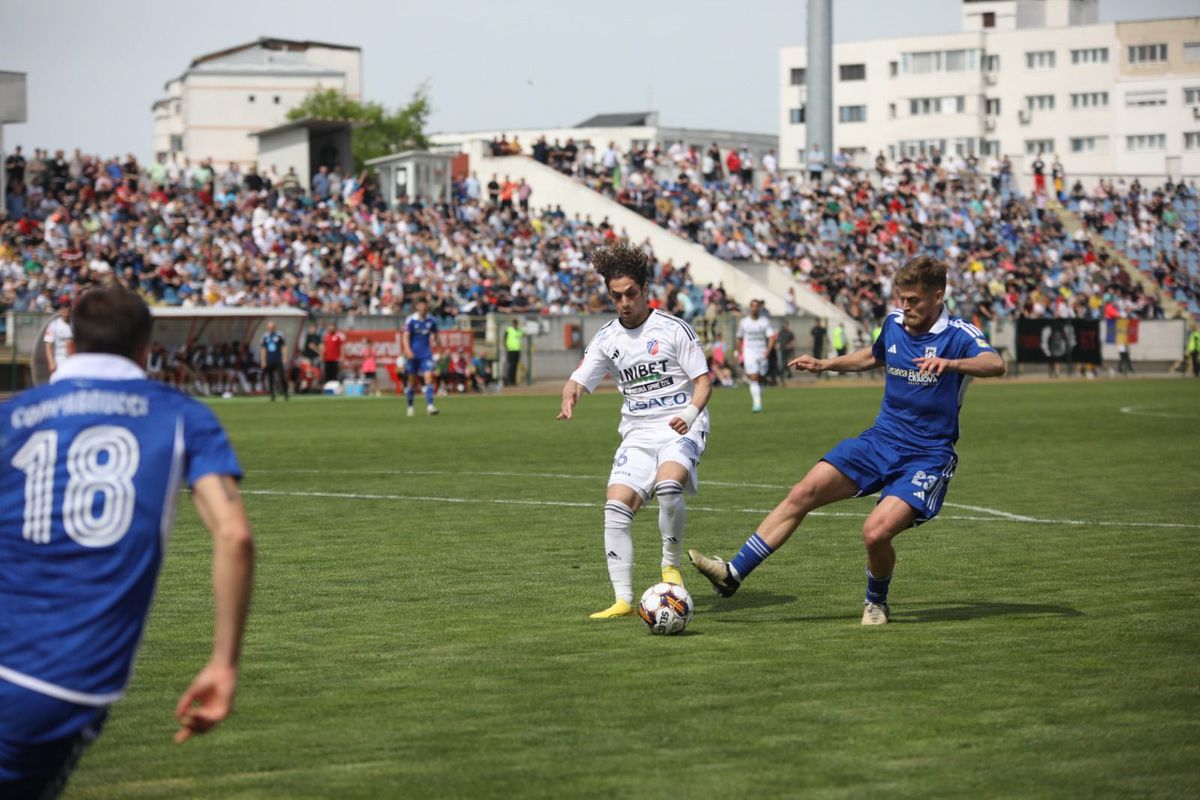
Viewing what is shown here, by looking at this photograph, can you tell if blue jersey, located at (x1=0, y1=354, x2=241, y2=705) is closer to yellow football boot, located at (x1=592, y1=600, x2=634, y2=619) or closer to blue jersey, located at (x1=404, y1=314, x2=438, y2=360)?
yellow football boot, located at (x1=592, y1=600, x2=634, y2=619)

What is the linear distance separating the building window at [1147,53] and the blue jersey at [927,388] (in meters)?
113

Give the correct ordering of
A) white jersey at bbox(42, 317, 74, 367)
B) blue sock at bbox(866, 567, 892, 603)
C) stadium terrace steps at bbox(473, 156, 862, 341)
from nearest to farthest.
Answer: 1. blue sock at bbox(866, 567, 892, 603)
2. white jersey at bbox(42, 317, 74, 367)
3. stadium terrace steps at bbox(473, 156, 862, 341)

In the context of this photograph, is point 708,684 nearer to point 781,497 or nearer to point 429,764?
point 429,764

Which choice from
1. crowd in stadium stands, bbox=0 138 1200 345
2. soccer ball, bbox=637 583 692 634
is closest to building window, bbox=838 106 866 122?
crowd in stadium stands, bbox=0 138 1200 345

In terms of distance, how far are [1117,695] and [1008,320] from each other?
48461mm

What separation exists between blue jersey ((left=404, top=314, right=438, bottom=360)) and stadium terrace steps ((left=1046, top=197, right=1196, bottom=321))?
37.4 metres

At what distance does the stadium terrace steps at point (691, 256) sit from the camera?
177ft

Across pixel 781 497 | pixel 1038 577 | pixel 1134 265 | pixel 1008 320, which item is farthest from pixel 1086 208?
pixel 1038 577

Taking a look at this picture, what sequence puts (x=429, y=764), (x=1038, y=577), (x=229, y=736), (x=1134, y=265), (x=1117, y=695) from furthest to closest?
(x=1134, y=265) < (x=1038, y=577) < (x=1117, y=695) < (x=229, y=736) < (x=429, y=764)

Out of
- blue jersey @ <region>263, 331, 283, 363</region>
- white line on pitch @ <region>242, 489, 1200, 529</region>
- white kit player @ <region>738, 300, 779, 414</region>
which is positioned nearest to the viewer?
white line on pitch @ <region>242, 489, 1200, 529</region>

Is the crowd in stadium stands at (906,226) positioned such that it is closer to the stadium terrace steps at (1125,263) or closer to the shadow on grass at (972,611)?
the stadium terrace steps at (1125,263)

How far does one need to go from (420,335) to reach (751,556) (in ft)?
78.1

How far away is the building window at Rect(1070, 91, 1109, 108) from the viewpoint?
115188mm

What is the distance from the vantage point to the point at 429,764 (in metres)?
5.91
